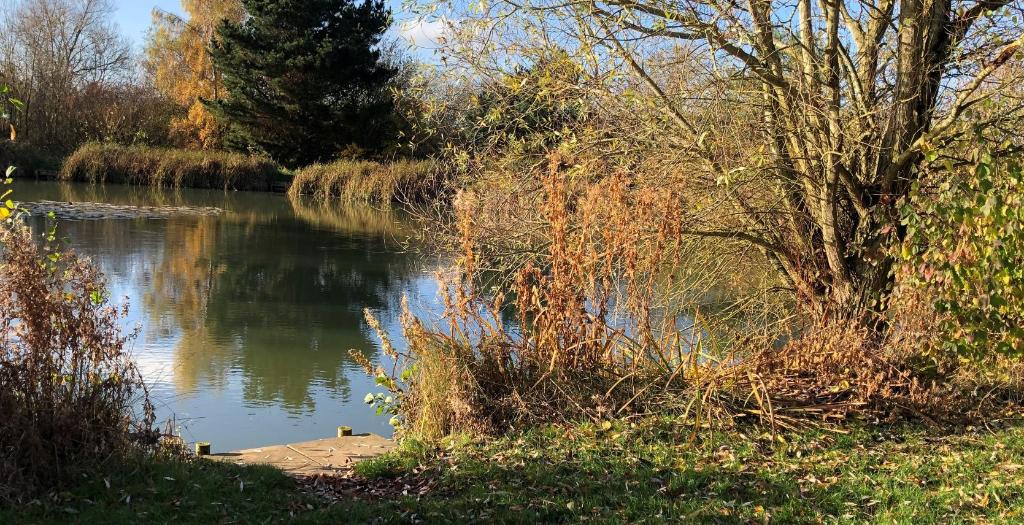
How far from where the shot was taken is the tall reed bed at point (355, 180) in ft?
99.7

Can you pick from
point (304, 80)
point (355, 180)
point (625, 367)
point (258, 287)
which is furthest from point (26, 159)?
point (625, 367)

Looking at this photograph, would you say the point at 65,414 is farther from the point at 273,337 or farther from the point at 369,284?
the point at 369,284

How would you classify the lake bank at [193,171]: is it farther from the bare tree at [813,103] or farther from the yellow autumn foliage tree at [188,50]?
the bare tree at [813,103]

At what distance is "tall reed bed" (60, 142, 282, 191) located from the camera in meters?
34.6

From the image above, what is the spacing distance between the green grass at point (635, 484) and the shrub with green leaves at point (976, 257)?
2.58 ft

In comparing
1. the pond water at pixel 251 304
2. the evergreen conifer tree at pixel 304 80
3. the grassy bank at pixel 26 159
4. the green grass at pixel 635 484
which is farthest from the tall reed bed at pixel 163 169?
the green grass at pixel 635 484

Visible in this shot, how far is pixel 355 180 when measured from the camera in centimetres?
3219

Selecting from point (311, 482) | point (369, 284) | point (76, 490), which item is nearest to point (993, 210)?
point (311, 482)

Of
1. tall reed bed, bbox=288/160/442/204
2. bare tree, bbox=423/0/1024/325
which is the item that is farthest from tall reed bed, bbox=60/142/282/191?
bare tree, bbox=423/0/1024/325

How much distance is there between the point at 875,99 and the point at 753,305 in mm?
2309

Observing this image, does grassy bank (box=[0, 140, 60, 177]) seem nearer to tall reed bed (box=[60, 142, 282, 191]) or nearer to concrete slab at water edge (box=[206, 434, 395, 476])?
tall reed bed (box=[60, 142, 282, 191])

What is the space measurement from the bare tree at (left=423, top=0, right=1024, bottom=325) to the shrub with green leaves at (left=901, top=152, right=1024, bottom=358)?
32cm

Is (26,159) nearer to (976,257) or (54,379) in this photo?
(54,379)

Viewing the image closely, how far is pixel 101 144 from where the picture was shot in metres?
36.3
